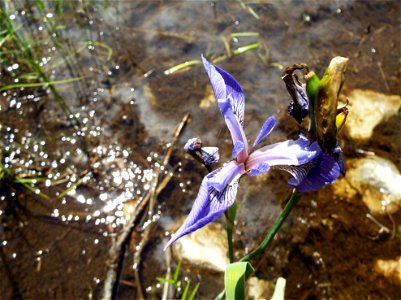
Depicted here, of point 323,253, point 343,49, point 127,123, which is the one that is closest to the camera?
point 323,253

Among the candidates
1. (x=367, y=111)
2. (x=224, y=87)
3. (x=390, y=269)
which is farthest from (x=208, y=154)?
(x=367, y=111)

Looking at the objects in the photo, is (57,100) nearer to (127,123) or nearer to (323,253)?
(127,123)

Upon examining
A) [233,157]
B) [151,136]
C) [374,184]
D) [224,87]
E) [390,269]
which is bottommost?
[390,269]

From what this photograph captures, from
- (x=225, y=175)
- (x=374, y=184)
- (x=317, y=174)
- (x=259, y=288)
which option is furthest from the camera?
(x=374, y=184)

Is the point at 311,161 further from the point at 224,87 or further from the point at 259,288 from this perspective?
the point at 259,288

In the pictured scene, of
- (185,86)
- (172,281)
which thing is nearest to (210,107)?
(185,86)

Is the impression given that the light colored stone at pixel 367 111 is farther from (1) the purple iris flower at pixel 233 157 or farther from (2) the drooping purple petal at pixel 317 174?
(2) the drooping purple petal at pixel 317 174

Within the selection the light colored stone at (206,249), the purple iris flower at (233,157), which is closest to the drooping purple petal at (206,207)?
the purple iris flower at (233,157)
